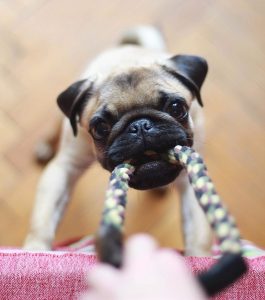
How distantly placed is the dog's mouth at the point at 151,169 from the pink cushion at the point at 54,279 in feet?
0.81

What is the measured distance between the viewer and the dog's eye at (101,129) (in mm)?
1421

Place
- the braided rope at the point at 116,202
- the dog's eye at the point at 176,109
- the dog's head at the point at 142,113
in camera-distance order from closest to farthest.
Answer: the braided rope at the point at 116,202 < the dog's head at the point at 142,113 < the dog's eye at the point at 176,109

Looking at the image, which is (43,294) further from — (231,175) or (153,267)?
(231,175)

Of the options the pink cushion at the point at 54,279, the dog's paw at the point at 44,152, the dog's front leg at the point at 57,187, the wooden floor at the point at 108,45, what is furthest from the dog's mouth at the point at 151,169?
the dog's paw at the point at 44,152

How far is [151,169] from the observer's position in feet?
4.02

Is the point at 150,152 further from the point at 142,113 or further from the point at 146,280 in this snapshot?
the point at 146,280

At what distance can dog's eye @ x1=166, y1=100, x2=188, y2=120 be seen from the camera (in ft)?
4.58

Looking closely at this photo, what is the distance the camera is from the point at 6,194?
2.22 meters

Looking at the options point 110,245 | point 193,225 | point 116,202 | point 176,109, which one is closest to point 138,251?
point 110,245

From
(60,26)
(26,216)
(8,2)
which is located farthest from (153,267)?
(8,2)

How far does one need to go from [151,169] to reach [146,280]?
0.68 meters

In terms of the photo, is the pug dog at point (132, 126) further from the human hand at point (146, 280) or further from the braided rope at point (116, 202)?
the human hand at point (146, 280)

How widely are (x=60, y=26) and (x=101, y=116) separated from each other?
4.61ft

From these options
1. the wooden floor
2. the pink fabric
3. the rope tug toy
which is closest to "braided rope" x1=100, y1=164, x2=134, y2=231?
the rope tug toy
